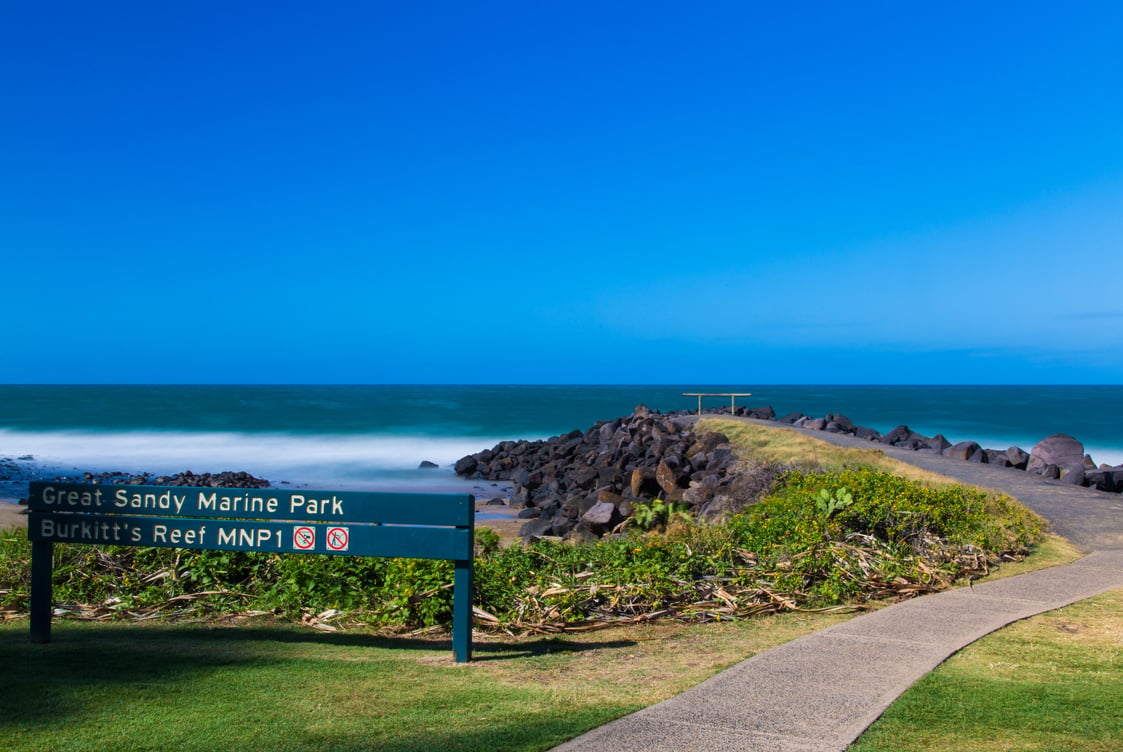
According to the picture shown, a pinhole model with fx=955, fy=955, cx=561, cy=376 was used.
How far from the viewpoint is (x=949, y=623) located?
6551mm

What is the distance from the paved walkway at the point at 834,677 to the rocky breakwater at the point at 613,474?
6.66m

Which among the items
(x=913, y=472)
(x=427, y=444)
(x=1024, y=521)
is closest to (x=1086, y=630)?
(x=1024, y=521)

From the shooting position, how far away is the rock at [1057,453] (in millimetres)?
23797

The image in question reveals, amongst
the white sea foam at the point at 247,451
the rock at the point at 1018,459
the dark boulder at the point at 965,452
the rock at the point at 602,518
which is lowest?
the white sea foam at the point at 247,451

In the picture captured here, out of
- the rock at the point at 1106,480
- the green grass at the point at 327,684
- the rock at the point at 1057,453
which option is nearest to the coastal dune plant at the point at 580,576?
the green grass at the point at 327,684

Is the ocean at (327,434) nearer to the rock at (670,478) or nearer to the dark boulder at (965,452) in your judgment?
the rock at (670,478)

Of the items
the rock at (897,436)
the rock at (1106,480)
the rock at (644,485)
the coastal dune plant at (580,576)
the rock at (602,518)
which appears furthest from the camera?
the rock at (897,436)

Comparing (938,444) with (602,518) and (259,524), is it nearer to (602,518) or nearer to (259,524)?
(602,518)

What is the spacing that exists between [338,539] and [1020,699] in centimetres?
384

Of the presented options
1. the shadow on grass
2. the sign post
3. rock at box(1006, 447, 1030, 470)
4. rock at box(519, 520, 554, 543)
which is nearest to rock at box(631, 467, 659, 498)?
rock at box(519, 520, 554, 543)

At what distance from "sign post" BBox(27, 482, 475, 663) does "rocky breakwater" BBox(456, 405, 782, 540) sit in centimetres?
855

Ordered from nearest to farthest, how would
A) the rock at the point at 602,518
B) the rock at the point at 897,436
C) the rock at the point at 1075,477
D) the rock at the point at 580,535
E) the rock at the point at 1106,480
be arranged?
the rock at the point at 580,535, the rock at the point at 602,518, the rock at the point at 1075,477, the rock at the point at 1106,480, the rock at the point at 897,436

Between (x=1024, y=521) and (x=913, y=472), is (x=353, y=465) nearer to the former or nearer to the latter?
(x=913, y=472)

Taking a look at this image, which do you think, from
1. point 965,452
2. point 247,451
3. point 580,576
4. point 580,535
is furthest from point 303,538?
point 247,451
